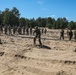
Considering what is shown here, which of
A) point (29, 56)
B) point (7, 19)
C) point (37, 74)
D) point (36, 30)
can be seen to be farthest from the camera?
point (7, 19)

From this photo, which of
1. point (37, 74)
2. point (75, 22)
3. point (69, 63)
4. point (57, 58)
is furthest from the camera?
point (75, 22)

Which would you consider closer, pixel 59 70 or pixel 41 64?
pixel 59 70

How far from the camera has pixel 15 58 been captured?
13.5 metres

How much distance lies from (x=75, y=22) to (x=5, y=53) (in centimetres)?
6910

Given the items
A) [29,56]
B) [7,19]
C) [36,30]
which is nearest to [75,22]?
[7,19]

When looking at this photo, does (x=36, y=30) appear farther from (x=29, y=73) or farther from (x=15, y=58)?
(x=29, y=73)

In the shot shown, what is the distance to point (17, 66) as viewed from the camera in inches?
461

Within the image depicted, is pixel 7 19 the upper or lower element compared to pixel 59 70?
upper

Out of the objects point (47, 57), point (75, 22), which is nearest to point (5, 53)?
point (47, 57)

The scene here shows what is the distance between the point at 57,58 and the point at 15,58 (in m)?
2.49

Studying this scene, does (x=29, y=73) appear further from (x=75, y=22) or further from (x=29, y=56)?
(x=75, y=22)

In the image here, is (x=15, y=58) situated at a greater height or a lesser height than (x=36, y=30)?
lesser

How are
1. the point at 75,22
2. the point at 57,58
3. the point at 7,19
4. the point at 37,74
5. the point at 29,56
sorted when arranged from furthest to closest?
the point at 75,22
the point at 7,19
the point at 29,56
the point at 57,58
the point at 37,74

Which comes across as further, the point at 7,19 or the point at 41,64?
the point at 7,19
